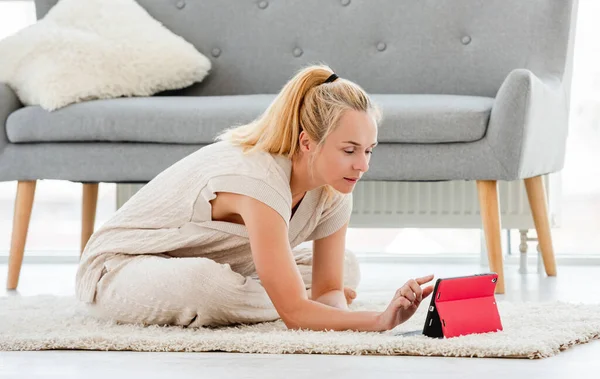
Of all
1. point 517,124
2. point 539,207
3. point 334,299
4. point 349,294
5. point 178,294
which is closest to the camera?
point 178,294

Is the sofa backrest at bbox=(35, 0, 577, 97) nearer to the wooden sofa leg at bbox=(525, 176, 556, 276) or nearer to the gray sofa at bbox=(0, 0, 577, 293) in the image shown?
the gray sofa at bbox=(0, 0, 577, 293)

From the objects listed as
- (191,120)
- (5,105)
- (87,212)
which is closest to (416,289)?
(191,120)

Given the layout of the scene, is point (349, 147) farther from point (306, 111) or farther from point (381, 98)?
point (381, 98)

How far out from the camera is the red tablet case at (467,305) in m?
1.45

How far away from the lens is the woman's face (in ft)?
5.06

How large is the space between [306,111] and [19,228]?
1086 mm

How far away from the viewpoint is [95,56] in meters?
2.58

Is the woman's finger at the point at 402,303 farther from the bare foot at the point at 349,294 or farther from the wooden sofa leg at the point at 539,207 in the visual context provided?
the wooden sofa leg at the point at 539,207

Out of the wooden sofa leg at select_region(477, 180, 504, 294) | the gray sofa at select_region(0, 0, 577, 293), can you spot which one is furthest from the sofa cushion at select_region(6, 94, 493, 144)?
the wooden sofa leg at select_region(477, 180, 504, 294)

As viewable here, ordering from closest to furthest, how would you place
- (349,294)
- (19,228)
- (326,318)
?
(326,318), (349,294), (19,228)

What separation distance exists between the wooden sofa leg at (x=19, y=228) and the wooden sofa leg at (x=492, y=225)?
3.54 ft

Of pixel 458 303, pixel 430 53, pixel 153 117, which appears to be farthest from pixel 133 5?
pixel 458 303

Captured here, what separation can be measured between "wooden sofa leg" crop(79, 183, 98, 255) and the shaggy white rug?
94 centimetres

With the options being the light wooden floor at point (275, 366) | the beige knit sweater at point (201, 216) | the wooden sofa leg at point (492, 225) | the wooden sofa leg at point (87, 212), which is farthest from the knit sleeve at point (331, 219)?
the wooden sofa leg at point (87, 212)
